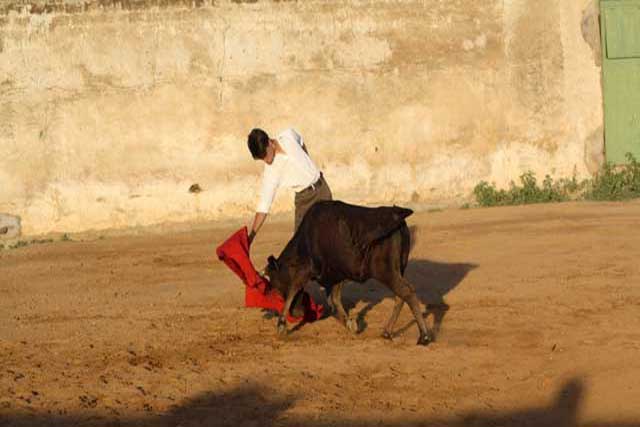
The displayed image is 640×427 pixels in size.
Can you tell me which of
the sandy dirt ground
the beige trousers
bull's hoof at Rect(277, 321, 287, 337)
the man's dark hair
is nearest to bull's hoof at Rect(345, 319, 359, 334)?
the sandy dirt ground

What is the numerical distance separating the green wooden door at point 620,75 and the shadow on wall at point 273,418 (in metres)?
9.55

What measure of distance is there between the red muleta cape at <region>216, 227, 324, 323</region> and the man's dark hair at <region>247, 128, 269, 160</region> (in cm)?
66

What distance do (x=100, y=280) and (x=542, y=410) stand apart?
21.7ft

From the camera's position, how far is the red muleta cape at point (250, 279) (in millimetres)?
9609

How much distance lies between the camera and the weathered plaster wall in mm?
15492

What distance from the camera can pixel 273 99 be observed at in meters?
15.8

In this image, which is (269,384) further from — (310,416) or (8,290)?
(8,290)

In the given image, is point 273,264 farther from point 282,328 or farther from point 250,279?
point 282,328

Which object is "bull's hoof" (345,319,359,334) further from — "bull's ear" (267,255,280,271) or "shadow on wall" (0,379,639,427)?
"shadow on wall" (0,379,639,427)

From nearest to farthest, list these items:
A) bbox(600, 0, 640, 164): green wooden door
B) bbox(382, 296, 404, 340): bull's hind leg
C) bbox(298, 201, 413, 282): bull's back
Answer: bbox(298, 201, 413, 282): bull's back
bbox(382, 296, 404, 340): bull's hind leg
bbox(600, 0, 640, 164): green wooden door

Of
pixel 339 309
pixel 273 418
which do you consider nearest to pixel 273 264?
pixel 339 309

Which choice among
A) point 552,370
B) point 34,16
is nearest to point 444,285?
point 552,370

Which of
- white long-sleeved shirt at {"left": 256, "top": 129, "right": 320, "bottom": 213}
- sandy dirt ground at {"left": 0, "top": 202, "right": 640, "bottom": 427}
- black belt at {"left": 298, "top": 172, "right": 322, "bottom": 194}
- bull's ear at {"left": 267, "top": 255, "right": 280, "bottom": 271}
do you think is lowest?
sandy dirt ground at {"left": 0, "top": 202, "right": 640, "bottom": 427}

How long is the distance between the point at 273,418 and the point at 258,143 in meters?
3.09
